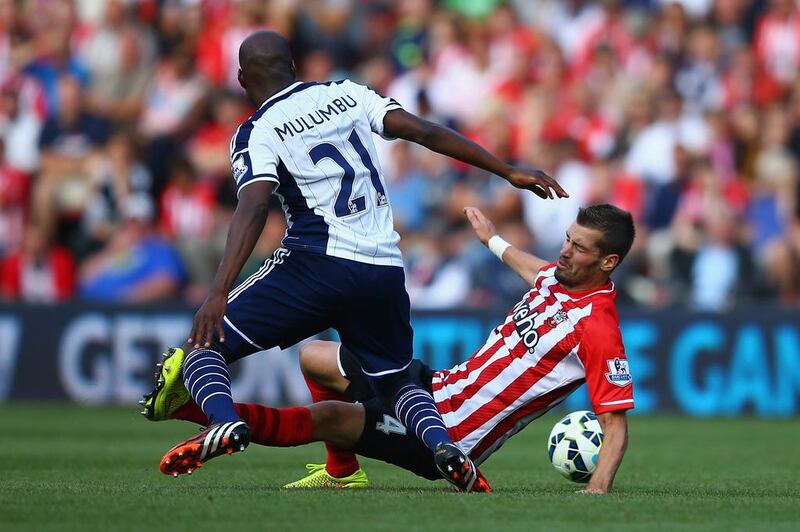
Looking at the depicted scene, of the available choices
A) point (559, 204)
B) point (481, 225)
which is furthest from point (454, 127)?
point (481, 225)

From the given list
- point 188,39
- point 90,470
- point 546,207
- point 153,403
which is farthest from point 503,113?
point 153,403

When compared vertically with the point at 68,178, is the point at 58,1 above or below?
above

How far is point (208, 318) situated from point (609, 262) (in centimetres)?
205

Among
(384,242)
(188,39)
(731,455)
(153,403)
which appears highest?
(188,39)

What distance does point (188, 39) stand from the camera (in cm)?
1806

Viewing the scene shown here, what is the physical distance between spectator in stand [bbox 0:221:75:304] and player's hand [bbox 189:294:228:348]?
10.0 meters

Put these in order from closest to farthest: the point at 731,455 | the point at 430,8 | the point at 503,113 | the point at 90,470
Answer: the point at 90,470 → the point at 731,455 → the point at 503,113 → the point at 430,8

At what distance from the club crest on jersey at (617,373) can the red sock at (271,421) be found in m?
1.47

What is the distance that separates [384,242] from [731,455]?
439cm

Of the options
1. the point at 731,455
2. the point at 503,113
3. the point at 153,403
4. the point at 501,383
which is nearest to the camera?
the point at 153,403

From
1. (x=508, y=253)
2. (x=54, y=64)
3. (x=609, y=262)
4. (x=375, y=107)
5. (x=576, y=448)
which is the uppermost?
(x=54, y=64)

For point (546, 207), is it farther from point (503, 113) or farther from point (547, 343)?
point (547, 343)

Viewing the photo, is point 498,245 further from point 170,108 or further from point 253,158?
point 170,108

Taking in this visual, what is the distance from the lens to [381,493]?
262 inches
